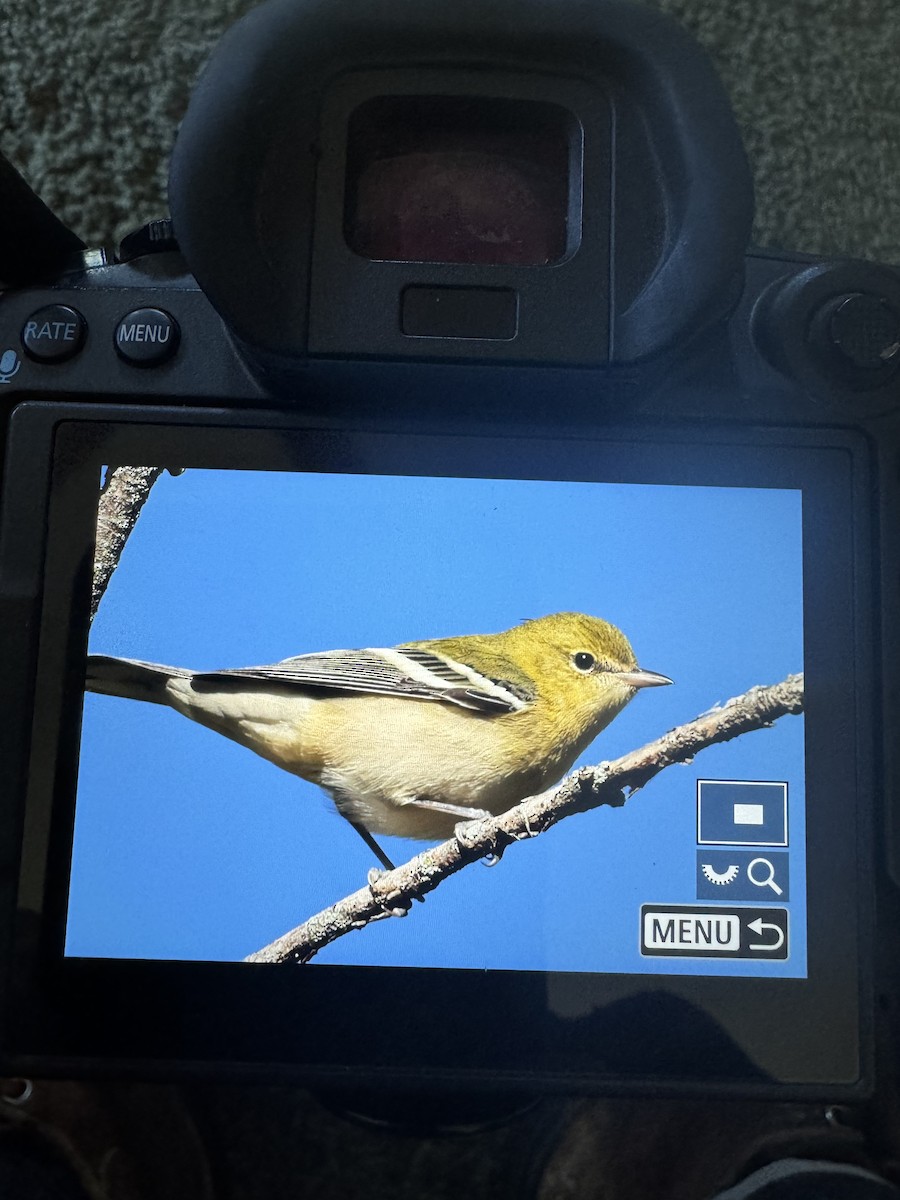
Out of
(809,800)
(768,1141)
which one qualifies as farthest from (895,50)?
(768,1141)

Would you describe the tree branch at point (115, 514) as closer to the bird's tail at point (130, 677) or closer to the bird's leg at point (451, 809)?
the bird's tail at point (130, 677)

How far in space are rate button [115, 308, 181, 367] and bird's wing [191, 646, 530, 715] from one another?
0.36 feet

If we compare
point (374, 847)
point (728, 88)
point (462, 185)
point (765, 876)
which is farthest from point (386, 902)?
point (728, 88)

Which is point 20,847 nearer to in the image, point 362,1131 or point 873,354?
point 362,1131

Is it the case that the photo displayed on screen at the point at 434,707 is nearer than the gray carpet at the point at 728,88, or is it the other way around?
the photo displayed on screen at the point at 434,707

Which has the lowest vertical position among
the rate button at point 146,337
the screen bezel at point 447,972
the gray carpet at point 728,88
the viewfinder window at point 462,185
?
the screen bezel at point 447,972

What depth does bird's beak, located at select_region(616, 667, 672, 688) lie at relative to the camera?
1.19 ft

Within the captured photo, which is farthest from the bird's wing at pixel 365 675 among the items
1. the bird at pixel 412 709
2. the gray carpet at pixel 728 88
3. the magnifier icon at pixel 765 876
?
the gray carpet at pixel 728 88

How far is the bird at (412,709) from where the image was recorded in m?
0.36

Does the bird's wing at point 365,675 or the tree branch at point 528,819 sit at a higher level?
the bird's wing at point 365,675

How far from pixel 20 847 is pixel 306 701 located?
0.11 m

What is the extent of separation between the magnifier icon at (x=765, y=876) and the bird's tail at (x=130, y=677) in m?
0.20

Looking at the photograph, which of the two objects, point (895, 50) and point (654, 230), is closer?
point (654, 230)

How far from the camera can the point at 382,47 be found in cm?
33
